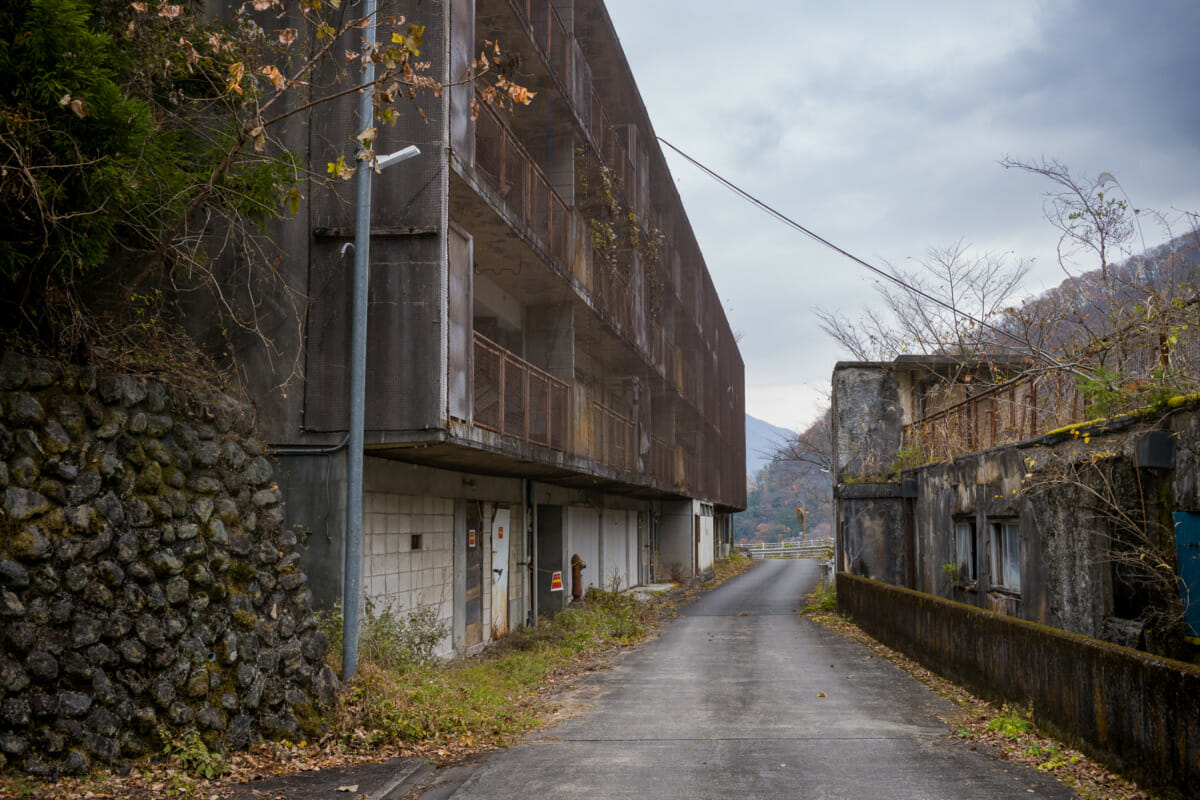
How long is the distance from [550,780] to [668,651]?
9657 mm

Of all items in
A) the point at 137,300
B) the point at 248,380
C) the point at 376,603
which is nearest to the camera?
the point at 137,300

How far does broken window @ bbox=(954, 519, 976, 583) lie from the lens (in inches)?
641

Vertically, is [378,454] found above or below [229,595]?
above

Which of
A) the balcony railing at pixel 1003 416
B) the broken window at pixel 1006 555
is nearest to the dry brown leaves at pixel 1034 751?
the broken window at pixel 1006 555

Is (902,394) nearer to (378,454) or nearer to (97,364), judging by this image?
(378,454)

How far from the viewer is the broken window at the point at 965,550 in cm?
1628

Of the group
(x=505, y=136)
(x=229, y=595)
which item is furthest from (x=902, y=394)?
(x=229, y=595)

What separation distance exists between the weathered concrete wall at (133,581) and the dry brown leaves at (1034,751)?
6.23m

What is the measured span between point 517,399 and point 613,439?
6.65 metres

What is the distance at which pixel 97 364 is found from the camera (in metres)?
7.93

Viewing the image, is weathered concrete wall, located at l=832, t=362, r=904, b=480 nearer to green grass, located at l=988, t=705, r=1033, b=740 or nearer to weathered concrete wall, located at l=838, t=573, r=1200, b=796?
weathered concrete wall, located at l=838, t=573, r=1200, b=796

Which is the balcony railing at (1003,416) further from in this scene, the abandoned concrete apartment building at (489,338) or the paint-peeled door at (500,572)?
the paint-peeled door at (500,572)

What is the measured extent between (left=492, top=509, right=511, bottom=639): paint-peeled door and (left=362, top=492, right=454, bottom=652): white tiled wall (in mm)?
2436

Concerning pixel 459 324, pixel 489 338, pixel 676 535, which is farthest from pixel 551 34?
pixel 676 535
